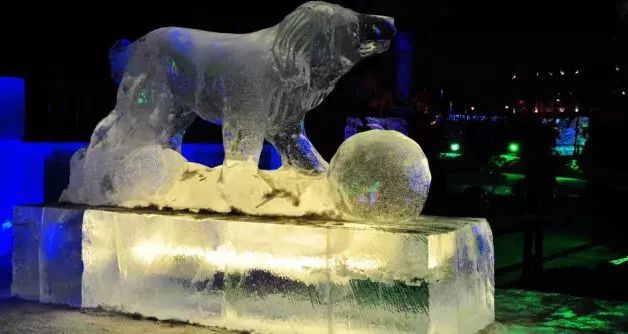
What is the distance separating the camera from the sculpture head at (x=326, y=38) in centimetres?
362

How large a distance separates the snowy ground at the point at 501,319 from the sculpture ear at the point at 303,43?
4.70ft

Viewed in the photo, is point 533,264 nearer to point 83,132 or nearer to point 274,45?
point 274,45

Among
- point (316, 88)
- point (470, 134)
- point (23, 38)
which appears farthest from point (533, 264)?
point (470, 134)

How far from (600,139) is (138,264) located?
28.5 feet

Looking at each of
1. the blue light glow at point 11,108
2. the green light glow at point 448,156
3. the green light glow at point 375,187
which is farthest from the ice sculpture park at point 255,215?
the green light glow at point 448,156

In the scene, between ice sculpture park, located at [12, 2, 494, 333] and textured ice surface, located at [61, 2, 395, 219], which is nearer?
ice sculpture park, located at [12, 2, 494, 333]

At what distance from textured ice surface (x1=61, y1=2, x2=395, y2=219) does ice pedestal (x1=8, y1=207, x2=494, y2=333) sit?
0.79 ft

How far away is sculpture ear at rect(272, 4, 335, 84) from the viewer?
143 inches

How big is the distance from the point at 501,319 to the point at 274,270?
1262 mm

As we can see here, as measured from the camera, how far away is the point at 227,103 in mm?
3771

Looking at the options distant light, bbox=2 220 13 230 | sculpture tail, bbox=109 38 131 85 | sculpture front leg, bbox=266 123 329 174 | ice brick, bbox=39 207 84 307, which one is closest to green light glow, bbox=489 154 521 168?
distant light, bbox=2 220 13 230

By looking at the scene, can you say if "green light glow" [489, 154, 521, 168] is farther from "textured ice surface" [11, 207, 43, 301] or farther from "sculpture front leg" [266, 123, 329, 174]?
"textured ice surface" [11, 207, 43, 301]

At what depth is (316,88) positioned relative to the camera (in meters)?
3.80

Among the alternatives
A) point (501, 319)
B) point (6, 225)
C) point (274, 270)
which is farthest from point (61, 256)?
point (6, 225)
